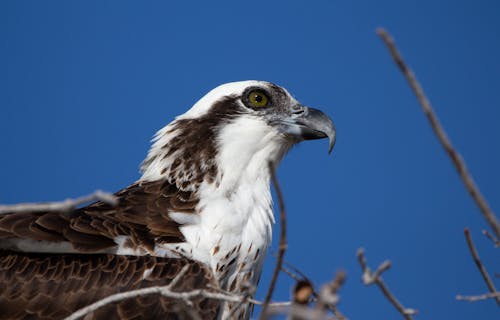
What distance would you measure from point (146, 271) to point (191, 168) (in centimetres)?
115

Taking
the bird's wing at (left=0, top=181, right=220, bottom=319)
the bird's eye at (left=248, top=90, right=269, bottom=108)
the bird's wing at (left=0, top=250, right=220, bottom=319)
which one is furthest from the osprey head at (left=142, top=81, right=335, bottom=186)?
the bird's wing at (left=0, top=250, right=220, bottom=319)

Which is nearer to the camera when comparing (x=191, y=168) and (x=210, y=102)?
(x=191, y=168)

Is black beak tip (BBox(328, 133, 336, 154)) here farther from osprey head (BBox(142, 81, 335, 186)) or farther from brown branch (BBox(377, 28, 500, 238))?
brown branch (BBox(377, 28, 500, 238))

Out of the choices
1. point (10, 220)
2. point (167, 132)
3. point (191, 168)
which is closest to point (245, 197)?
point (191, 168)

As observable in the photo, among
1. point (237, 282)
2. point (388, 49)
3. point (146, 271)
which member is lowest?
point (237, 282)

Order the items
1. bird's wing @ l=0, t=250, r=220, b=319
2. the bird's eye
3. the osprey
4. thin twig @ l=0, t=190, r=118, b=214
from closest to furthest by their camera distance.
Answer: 1. thin twig @ l=0, t=190, r=118, b=214
2. bird's wing @ l=0, t=250, r=220, b=319
3. the osprey
4. the bird's eye

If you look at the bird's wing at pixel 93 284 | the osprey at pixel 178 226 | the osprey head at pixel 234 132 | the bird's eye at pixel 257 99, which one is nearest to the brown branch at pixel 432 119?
the osprey at pixel 178 226

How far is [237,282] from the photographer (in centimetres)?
493

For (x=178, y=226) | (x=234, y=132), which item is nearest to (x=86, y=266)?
(x=178, y=226)

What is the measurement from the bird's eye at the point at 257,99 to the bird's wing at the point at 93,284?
1831 millimetres

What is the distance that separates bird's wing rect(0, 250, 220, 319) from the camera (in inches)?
172

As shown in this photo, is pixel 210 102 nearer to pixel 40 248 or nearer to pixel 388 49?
pixel 40 248

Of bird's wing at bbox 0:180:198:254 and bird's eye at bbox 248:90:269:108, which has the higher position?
bird's eye at bbox 248:90:269:108

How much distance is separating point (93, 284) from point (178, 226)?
2.56ft
